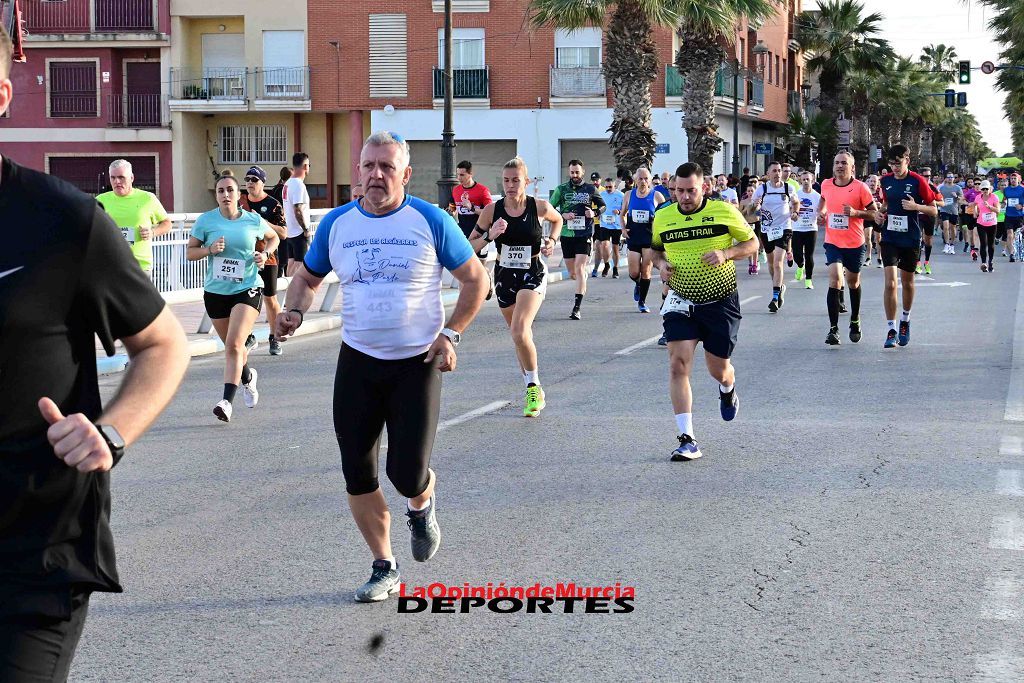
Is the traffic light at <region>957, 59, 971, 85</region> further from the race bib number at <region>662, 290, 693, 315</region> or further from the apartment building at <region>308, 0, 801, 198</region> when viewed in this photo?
the race bib number at <region>662, 290, 693, 315</region>

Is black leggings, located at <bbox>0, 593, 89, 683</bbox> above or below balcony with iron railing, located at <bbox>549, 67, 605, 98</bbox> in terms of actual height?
below

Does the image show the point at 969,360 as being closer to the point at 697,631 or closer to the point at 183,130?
the point at 697,631

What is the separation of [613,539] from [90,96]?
45041 millimetres

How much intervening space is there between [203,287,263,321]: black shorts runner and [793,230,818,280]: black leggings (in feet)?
41.8

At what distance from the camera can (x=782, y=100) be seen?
6469 cm

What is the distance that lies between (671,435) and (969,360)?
5.45m

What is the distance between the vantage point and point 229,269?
34.7 feet

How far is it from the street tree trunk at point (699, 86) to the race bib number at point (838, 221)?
25.7 meters

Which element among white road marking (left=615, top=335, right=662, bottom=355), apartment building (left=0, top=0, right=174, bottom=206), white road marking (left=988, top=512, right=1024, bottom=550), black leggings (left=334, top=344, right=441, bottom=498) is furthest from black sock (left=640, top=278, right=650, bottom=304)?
apartment building (left=0, top=0, right=174, bottom=206)

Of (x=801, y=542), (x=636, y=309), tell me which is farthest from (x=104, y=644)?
(x=636, y=309)

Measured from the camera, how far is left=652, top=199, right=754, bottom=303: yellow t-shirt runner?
9.15 metres

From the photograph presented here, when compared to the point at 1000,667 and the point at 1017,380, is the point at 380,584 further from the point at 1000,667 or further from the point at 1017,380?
the point at 1017,380

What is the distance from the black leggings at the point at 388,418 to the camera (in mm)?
5586

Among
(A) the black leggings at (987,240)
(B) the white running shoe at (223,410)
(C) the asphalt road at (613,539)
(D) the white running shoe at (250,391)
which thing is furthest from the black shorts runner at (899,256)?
(A) the black leggings at (987,240)
